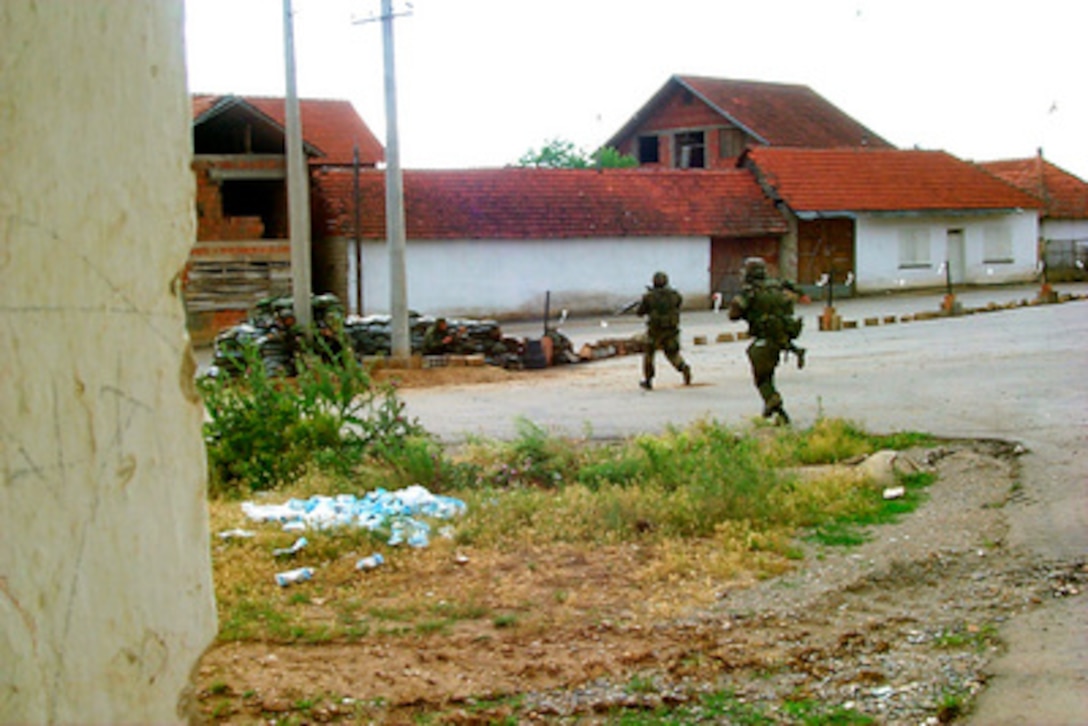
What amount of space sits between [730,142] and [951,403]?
35826 millimetres

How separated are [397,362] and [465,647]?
16630 mm

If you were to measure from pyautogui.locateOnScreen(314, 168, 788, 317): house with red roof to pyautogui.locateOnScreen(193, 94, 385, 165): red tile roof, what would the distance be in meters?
4.03

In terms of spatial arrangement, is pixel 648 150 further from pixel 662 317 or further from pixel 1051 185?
pixel 662 317

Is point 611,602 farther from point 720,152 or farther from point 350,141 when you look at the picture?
point 720,152

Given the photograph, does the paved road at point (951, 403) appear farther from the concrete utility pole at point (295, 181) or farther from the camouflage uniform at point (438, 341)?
the concrete utility pole at point (295, 181)

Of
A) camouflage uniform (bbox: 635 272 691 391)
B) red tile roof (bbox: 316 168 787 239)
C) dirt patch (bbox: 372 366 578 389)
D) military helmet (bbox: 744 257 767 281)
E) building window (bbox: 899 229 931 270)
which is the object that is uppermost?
red tile roof (bbox: 316 168 787 239)

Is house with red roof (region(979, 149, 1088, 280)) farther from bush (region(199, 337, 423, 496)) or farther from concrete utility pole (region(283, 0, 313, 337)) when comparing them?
bush (region(199, 337, 423, 496))

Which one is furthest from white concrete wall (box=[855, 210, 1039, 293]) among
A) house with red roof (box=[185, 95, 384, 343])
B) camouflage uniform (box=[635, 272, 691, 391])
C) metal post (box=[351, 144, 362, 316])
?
camouflage uniform (box=[635, 272, 691, 391])

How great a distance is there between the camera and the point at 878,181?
42.3m

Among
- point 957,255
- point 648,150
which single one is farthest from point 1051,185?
point 648,150

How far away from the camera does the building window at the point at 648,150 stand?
169ft

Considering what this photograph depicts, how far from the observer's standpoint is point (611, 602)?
22.3ft

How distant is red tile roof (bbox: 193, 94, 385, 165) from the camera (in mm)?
40688

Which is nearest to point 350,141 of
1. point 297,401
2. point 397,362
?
point 397,362
